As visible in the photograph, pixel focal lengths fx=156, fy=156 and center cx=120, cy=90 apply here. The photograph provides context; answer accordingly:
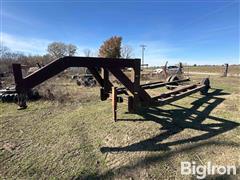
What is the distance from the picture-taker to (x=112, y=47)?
3569cm

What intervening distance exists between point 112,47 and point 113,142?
34217 millimetres

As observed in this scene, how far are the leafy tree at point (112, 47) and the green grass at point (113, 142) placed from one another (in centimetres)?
3174

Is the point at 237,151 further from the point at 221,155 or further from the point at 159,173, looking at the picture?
the point at 159,173

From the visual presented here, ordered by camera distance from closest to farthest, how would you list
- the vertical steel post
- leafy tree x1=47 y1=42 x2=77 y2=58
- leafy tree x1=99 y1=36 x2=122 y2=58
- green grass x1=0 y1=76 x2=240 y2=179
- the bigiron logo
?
1. the bigiron logo
2. green grass x1=0 y1=76 x2=240 y2=179
3. the vertical steel post
4. leafy tree x1=99 y1=36 x2=122 y2=58
5. leafy tree x1=47 y1=42 x2=77 y2=58

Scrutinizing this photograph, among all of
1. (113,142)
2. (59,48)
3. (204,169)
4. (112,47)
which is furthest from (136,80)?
(59,48)

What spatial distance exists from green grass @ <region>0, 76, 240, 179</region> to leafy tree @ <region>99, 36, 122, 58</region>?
104 ft

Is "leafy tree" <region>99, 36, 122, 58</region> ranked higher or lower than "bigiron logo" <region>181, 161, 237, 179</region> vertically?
higher

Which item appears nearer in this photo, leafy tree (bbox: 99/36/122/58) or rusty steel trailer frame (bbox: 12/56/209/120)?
rusty steel trailer frame (bbox: 12/56/209/120)

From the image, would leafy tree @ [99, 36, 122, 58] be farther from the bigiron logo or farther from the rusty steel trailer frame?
the bigiron logo

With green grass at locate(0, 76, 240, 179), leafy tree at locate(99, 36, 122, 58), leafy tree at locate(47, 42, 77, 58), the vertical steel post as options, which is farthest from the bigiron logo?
leafy tree at locate(47, 42, 77, 58)

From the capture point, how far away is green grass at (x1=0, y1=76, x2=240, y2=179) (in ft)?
8.07

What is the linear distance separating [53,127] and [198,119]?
3945 mm

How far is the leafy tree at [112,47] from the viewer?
117ft

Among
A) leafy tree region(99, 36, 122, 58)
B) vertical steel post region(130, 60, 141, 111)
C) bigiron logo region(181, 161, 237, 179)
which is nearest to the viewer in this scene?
bigiron logo region(181, 161, 237, 179)
